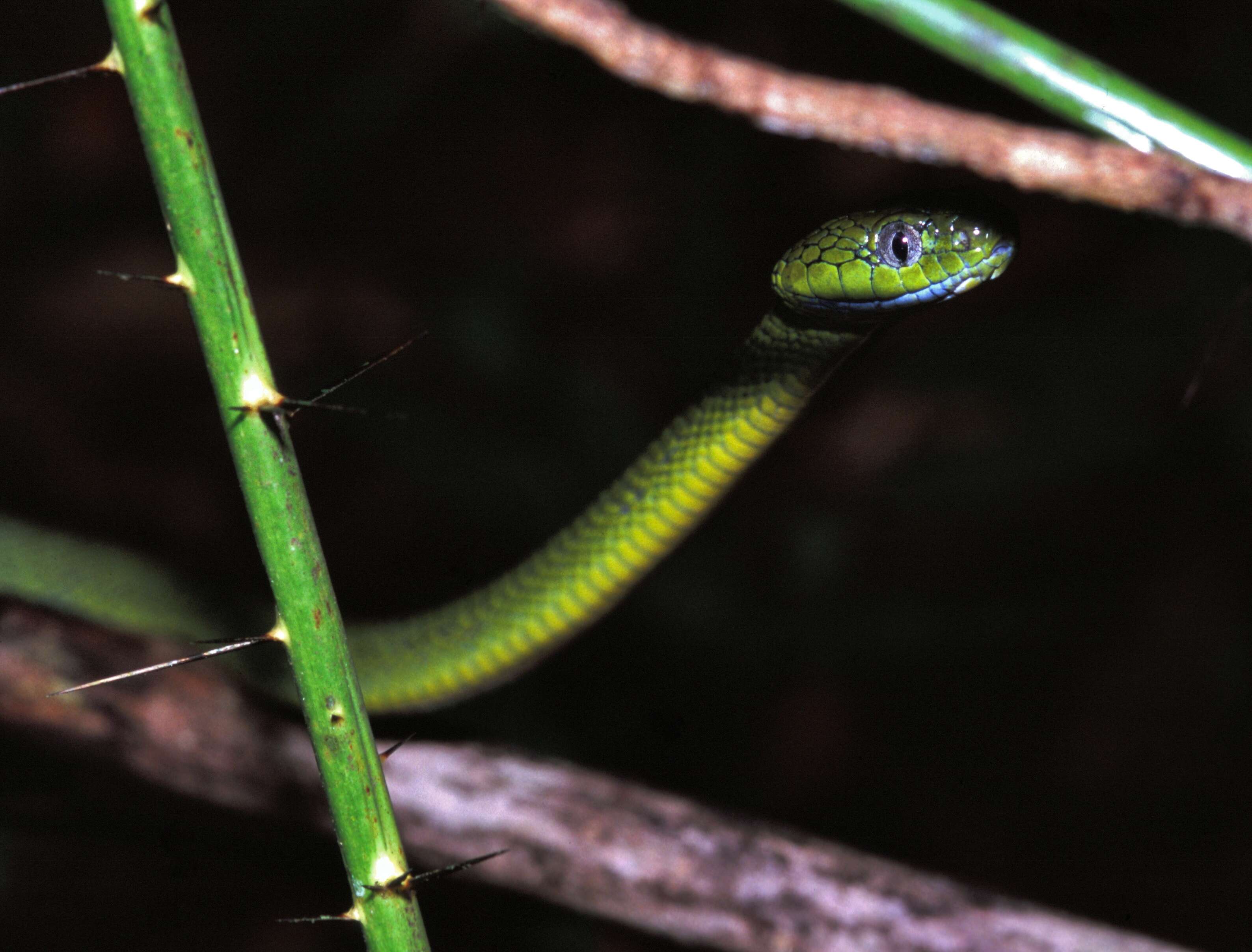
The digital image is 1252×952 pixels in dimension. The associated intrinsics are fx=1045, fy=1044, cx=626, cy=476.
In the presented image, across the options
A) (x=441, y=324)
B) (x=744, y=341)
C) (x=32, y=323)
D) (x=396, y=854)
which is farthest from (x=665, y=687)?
(x=32, y=323)

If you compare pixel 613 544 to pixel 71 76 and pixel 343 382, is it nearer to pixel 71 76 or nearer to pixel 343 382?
pixel 343 382

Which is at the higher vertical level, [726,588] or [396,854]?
[726,588]

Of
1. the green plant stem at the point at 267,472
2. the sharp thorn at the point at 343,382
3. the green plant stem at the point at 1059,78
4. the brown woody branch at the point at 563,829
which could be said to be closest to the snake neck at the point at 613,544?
the brown woody branch at the point at 563,829

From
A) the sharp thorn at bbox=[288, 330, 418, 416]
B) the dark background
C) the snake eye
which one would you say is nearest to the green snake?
the snake eye

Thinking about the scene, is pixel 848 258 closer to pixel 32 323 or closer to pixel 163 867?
pixel 163 867

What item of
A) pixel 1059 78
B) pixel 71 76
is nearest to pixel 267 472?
pixel 71 76

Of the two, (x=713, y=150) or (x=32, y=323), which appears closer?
(x=713, y=150)
